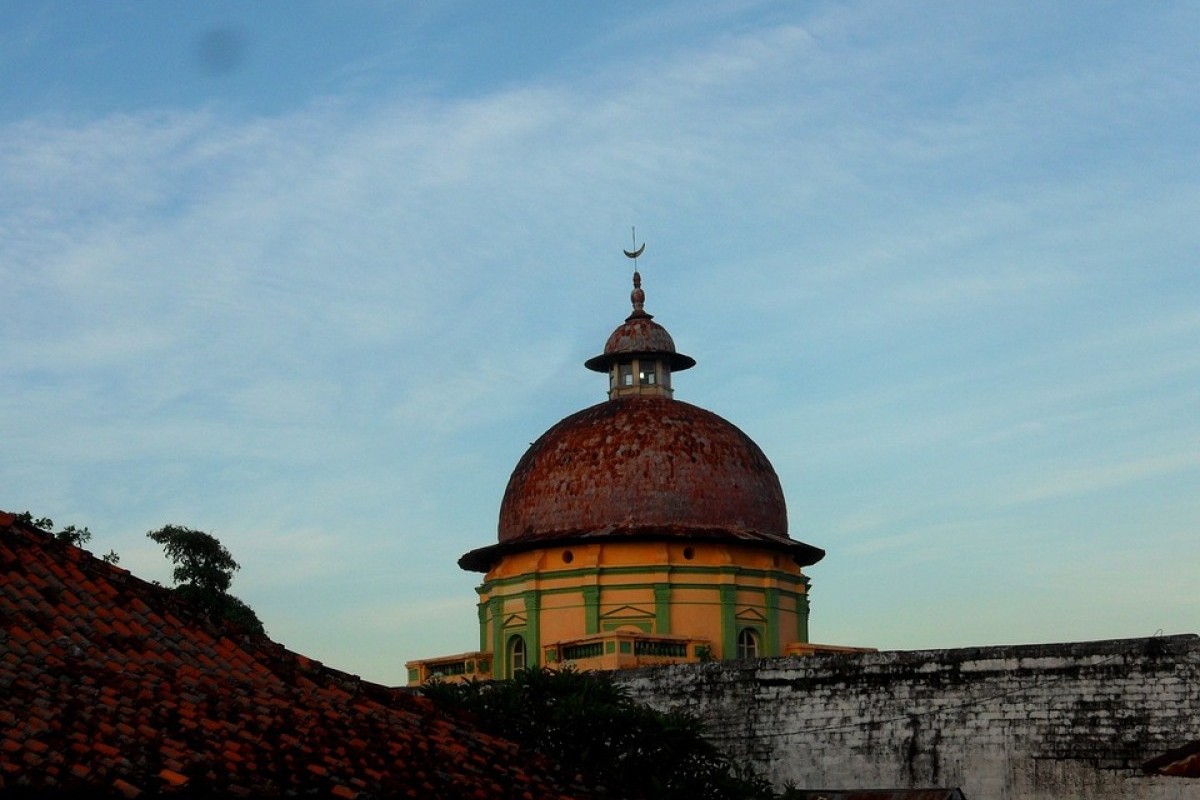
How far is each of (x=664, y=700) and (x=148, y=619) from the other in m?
11.5

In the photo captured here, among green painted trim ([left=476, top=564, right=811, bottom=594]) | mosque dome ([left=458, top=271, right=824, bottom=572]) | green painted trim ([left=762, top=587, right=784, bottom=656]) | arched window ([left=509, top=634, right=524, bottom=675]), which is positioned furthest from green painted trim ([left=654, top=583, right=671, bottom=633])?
arched window ([left=509, top=634, right=524, bottom=675])

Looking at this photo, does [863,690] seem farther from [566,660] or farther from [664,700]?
[566,660]

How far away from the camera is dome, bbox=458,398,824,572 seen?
111ft

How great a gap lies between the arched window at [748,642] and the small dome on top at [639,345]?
19.2ft

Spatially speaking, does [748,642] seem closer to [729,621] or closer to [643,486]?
[729,621]

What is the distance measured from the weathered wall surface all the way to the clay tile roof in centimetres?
878

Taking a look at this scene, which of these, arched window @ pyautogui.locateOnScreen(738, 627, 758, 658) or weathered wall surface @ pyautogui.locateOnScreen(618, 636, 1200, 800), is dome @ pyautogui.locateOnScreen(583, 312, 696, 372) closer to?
arched window @ pyautogui.locateOnScreen(738, 627, 758, 658)

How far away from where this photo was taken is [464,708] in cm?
1459

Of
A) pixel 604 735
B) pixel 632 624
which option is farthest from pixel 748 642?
pixel 604 735

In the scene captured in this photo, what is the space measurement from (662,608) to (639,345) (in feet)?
19.0

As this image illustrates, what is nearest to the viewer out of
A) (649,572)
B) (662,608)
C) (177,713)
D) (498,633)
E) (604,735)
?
(177,713)

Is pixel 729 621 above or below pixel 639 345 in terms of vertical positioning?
below

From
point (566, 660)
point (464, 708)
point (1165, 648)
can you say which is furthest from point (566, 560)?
point (464, 708)

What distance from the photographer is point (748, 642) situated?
3375 centimetres
